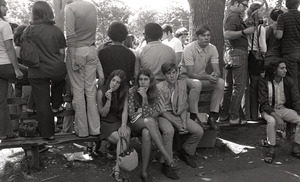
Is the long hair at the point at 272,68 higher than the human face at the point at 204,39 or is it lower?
lower

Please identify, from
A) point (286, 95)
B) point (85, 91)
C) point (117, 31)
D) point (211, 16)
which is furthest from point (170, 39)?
point (85, 91)

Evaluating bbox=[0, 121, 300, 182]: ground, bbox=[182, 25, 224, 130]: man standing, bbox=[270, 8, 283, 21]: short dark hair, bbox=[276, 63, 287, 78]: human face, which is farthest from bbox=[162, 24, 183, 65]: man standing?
bbox=[0, 121, 300, 182]: ground

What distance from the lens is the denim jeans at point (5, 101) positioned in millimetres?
4719

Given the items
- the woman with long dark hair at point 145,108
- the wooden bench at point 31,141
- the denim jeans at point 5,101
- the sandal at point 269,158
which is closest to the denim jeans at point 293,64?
the sandal at point 269,158

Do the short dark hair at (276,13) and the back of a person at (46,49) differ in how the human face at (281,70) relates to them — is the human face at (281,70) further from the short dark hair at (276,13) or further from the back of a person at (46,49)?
the back of a person at (46,49)

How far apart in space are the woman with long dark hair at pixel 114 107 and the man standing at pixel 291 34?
3204 millimetres

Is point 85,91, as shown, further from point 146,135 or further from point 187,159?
point 187,159

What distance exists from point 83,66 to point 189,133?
194 cm

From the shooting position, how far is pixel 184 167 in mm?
5320

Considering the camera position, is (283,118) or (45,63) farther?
(283,118)

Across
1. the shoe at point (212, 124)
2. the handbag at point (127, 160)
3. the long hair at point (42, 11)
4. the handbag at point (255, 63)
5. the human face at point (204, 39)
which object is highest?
the long hair at point (42, 11)

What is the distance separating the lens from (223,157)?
5797mm

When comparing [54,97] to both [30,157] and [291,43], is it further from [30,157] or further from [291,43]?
[291,43]

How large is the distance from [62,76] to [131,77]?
3.59 ft
